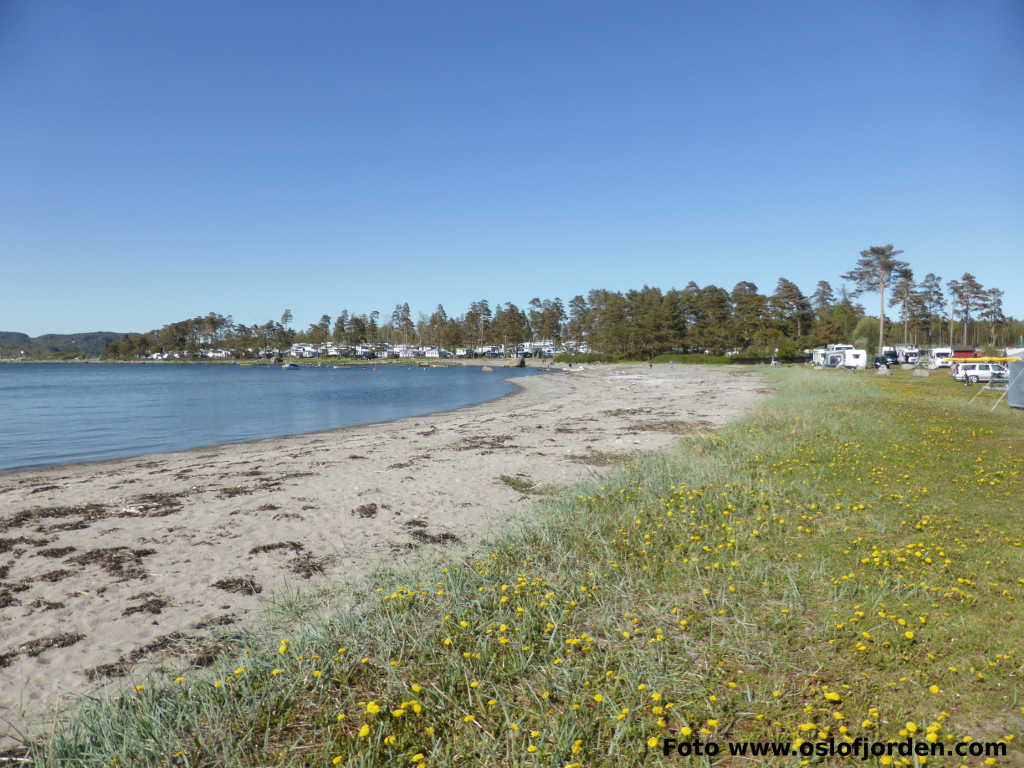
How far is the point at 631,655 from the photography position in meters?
4.30

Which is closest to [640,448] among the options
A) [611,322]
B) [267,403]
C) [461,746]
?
[461,746]

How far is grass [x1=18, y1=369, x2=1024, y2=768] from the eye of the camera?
11.1ft

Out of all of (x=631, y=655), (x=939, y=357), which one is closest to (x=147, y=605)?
(x=631, y=655)

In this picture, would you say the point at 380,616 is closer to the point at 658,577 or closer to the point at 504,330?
the point at 658,577

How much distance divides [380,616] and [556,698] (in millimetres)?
1928

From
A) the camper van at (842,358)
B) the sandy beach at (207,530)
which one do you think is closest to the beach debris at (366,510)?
the sandy beach at (207,530)

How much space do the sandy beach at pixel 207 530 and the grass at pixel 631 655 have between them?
1228 mm

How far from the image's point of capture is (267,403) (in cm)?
4156

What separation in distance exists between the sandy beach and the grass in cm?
123

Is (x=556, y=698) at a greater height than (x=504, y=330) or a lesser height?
lesser

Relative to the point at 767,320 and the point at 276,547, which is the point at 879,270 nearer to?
the point at 767,320

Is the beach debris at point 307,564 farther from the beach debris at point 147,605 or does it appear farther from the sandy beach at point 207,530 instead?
the beach debris at point 147,605

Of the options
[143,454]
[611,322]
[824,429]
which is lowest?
[143,454]

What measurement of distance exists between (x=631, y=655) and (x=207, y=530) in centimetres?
800
